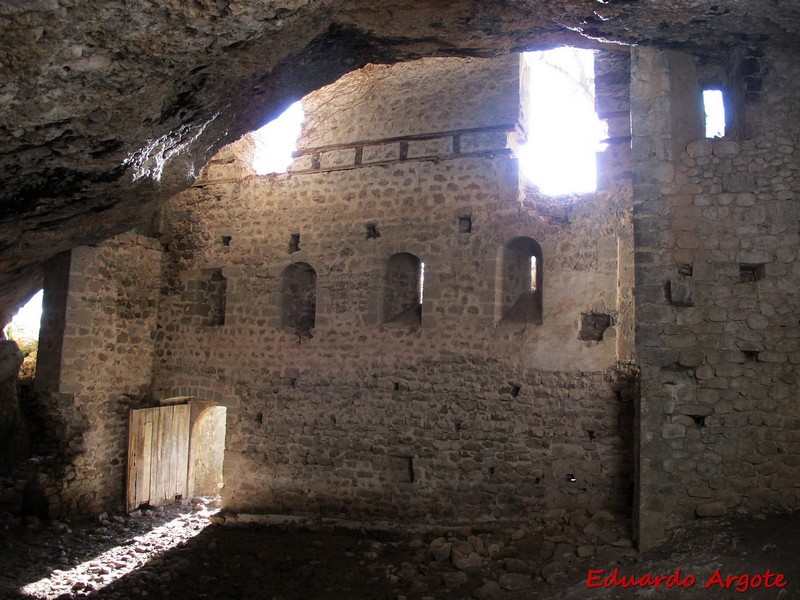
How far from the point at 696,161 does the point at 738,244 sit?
2.94 ft

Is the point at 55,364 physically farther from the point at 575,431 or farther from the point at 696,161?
the point at 696,161

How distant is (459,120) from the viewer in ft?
30.4

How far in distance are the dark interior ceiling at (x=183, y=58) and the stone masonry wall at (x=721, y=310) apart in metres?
0.99

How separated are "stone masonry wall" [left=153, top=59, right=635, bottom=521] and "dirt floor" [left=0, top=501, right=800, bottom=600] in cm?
74

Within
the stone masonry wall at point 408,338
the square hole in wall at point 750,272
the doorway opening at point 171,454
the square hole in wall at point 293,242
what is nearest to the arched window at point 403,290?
the stone masonry wall at point 408,338

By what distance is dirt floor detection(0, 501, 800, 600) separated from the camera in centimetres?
517

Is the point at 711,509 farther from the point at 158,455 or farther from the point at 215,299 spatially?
the point at 158,455

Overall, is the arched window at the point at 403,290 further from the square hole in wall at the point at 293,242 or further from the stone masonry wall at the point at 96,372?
the stone masonry wall at the point at 96,372

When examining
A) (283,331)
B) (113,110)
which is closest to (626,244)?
(283,331)

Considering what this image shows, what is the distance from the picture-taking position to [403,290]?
985 centimetres

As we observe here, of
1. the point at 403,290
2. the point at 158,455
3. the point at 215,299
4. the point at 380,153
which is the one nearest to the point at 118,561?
the point at 158,455

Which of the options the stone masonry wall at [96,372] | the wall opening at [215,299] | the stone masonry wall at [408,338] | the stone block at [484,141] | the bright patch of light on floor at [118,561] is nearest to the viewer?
the bright patch of light on floor at [118,561]

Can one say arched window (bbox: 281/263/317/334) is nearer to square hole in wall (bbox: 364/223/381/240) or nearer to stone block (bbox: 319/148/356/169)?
square hole in wall (bbox: 364/223/381/240)

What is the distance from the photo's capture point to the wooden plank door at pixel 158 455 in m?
10.4
